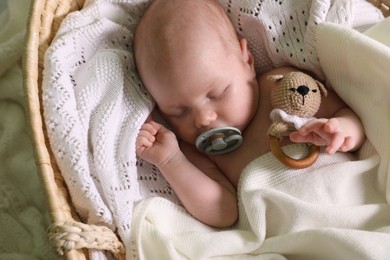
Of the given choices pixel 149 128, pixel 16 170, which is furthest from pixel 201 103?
pixel 16 170

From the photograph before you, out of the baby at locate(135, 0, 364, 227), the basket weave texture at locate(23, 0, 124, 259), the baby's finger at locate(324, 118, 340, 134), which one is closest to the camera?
the basket weave texture at locate(23, 0, 124, 259)

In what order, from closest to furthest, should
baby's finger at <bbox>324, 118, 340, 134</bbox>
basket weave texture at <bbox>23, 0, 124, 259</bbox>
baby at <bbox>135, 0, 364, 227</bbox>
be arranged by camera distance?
basket weave texture at <bbox>23, 0, 124, 259</bbox> < baby's finger at <bbox>324, 118, 340, 134</bbox> < baby at <bbox>135, 0, 364, 227</bbox>

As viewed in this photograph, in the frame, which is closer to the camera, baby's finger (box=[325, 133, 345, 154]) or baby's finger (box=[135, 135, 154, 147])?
baby's finger (box=[325, 133, 345, 154])

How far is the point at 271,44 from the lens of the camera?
1207 mm

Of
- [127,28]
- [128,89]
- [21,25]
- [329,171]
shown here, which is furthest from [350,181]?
[21,25]

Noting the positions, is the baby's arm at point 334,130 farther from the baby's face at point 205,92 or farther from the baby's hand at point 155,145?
the baby's hand at point 155,145

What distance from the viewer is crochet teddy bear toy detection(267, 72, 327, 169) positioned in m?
1.01

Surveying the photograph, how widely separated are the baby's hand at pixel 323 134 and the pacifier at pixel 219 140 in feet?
0.45

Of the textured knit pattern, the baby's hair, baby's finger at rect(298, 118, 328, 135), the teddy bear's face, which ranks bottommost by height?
the textured knit pattern

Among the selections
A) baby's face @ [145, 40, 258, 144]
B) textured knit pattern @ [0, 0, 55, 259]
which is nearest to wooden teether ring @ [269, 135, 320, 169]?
baby's face @ [145, 40, 258, 144]

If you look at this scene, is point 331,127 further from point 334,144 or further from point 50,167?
point 50,167

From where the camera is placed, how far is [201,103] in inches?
42.9

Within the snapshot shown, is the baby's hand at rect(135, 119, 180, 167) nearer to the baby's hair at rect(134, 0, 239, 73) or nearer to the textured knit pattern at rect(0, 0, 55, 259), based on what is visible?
the baby's hair at rect(134, 0, 239, 73)

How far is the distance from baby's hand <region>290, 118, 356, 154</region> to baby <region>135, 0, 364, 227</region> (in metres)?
0.01
